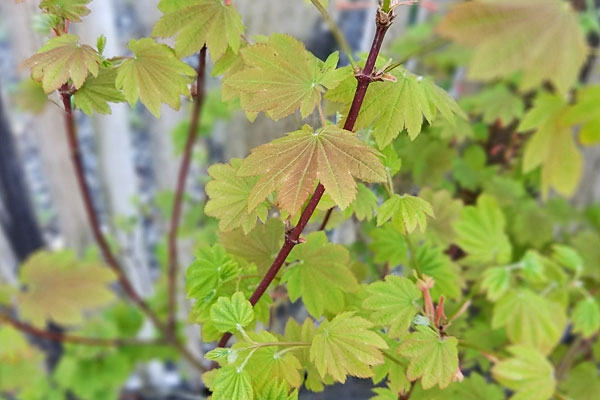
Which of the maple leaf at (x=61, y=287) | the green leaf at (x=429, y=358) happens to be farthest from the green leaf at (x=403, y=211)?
the maple leaf at (x=61, y=287)

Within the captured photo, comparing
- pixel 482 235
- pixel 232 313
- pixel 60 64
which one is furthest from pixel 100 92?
pixel 482 235

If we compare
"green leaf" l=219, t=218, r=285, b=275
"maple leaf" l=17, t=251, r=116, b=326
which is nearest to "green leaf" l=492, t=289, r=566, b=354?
"green leaf" l=219, t=218, r=285, b=275

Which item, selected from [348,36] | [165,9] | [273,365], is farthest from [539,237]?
[165,9]

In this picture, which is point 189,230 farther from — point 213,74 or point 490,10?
point 490,10

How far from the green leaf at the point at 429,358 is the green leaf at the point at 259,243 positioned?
0.68ft

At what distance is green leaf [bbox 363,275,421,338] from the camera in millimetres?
521

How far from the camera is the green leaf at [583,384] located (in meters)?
0.94

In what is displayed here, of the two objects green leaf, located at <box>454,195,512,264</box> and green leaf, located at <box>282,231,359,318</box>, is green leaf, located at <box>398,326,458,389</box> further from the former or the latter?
green leaf, located at <box>454,195,512,264</box>

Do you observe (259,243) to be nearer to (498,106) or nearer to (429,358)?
(429,358)

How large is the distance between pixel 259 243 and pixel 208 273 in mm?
97

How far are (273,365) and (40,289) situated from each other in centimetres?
100

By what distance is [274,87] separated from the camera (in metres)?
0.48

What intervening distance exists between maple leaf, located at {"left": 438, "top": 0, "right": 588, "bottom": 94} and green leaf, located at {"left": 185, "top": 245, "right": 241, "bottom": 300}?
0.34 metres

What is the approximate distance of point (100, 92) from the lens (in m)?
0.55
